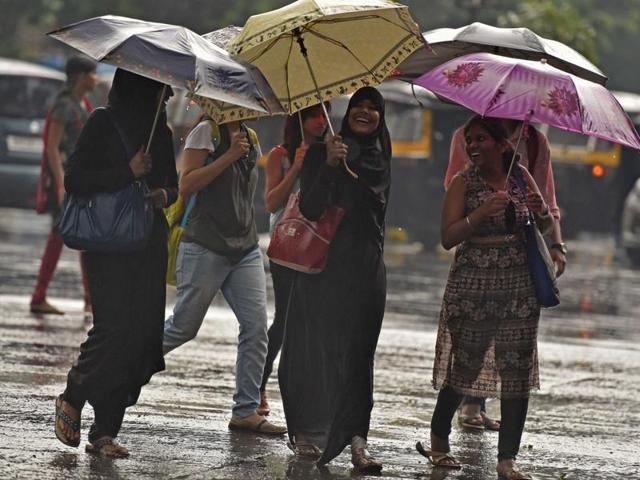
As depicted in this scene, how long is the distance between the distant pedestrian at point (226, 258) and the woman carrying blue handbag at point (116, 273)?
84 centimetres

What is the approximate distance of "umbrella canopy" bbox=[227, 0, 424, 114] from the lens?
8.22 m

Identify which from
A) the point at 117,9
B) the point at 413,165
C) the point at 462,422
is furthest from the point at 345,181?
the point at 117,9

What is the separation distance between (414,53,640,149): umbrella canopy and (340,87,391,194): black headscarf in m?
0.36

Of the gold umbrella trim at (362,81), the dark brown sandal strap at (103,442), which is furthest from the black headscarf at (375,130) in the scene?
the dark brown sandal strap at (103,442)

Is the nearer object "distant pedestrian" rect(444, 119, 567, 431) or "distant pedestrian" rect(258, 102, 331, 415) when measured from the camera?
"distant pedestrian" rect(258, 102, 331, 415)

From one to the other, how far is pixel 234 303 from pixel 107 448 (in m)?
1.42

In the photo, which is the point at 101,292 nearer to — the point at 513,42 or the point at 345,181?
the point at 345,181

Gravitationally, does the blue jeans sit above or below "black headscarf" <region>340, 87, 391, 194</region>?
below

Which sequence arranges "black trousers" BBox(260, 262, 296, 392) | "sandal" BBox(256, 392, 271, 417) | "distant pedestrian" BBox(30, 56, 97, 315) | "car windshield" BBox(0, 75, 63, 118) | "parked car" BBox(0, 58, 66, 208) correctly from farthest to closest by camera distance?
"car windshield" BBox(0, 75, 63, 118) → "parked car" BBox(0, 58, 66, 208) → "distant pedestrian" BBox(30, 56, 97, 315) → "sandal" BBox(256, 392, 271, 417) → "black trousers" BBox(260, 262, 296, 392)

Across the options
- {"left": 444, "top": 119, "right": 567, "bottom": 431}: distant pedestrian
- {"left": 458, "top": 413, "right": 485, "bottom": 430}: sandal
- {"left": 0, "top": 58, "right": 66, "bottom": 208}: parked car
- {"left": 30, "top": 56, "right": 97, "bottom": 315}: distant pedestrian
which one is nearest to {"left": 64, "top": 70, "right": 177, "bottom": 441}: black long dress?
{"left": 444, "top": 119, "right": 567, "bottom": 431}: distant pedestrian

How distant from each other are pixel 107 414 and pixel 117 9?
2962 centimetres

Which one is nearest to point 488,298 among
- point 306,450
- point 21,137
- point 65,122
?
point 306,450

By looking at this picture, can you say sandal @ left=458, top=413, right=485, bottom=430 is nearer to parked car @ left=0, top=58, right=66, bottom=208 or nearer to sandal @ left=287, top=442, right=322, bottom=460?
sandal @ left=287, top=442, right=322, bottom=460

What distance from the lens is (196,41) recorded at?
754cm
